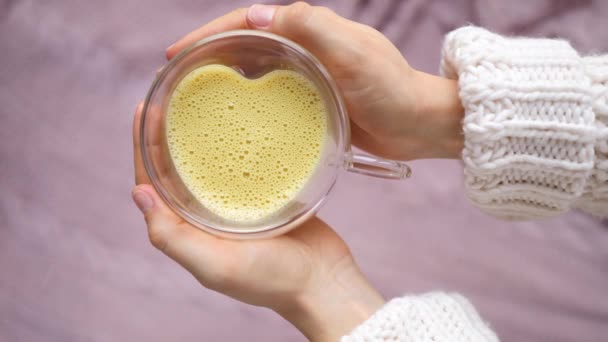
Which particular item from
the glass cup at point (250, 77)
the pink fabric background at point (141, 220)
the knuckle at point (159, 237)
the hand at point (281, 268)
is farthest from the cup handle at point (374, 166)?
the pink fabric background at point (141, 220)

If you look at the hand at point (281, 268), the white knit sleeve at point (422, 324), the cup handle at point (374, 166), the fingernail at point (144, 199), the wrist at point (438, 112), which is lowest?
the white knit sleeve at point (422, 324)

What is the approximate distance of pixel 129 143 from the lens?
42.6 inches

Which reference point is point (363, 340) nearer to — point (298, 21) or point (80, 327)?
point (298, 21)

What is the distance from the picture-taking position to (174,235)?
0.67 m

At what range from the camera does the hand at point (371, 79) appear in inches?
27.3

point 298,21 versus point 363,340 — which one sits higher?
point 298,21

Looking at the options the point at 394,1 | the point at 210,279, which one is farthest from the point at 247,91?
the point at 394,1

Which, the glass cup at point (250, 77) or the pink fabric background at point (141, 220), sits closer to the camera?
the glass cup at point (250, 77)

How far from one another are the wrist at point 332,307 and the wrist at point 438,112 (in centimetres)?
22

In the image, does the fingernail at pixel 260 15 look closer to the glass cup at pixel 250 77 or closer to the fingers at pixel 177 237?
the glass cup at pixel 250 77

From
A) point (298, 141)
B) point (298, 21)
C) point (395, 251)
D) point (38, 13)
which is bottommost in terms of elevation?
point (395, 251)

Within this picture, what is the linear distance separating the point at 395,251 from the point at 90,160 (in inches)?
22.4

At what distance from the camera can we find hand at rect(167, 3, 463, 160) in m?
0.69

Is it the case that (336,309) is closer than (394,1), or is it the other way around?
(336,309)
